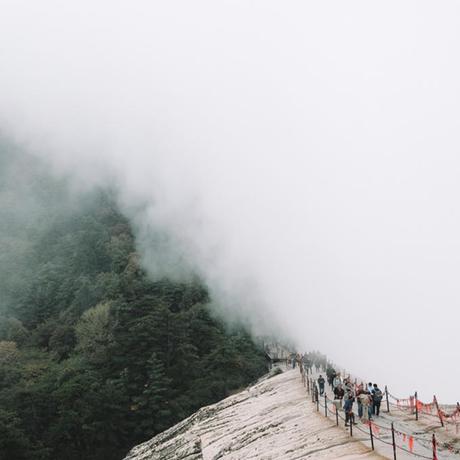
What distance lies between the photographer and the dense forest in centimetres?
4081

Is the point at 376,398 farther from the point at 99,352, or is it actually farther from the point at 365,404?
the point at 99,352

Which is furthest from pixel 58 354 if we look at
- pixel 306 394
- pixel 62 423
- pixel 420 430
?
pixel 420 430

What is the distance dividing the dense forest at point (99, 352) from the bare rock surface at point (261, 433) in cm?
1403

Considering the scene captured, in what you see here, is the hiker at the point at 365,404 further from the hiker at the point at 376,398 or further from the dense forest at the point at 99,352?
the dense forest at the point at 99,352

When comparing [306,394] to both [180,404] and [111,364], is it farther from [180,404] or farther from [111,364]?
[111,364]

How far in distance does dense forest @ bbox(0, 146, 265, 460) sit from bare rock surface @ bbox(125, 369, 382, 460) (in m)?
14.0

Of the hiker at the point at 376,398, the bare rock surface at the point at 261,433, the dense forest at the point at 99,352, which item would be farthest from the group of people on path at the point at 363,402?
the dense forest at the point at 99,352

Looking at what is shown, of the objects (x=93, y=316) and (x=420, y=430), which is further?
(x=93, y=316)

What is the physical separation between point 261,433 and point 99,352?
3529 cm

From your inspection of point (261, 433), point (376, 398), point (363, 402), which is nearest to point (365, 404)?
point (363, 402)

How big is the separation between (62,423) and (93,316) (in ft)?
79.1

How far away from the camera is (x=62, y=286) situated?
77.4 meters

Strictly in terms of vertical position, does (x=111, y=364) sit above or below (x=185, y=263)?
below

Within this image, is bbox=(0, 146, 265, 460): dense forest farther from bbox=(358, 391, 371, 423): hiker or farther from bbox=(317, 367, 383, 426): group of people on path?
bbox=(358, 391, 371, 423): hiker
